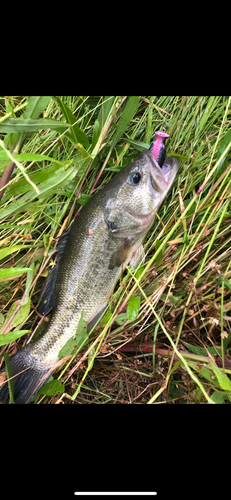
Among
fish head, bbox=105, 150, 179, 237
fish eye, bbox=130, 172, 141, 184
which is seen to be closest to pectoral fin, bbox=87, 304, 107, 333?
fish head, bbox=105, 150, 179, 237

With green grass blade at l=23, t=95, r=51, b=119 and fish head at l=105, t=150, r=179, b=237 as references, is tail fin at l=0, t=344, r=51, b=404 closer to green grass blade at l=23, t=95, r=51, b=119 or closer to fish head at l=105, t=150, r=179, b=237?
fish head at l=105, t=150, r=179, b=237

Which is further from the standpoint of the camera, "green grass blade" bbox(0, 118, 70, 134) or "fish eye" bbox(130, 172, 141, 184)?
A: "fish eye" bbox(130, 172, 141, 184)

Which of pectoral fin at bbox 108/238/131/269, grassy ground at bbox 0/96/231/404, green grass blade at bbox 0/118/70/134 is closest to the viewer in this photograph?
green grass blade at bbox 0/118/70/134

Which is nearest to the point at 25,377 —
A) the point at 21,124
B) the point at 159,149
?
the point at 21,124

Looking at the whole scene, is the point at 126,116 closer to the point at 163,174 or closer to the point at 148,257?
the point at 163,174

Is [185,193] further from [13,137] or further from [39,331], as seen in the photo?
[39,331]

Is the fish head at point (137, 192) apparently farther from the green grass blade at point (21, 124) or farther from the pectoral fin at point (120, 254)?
the green grass blade at point (21, 124)
